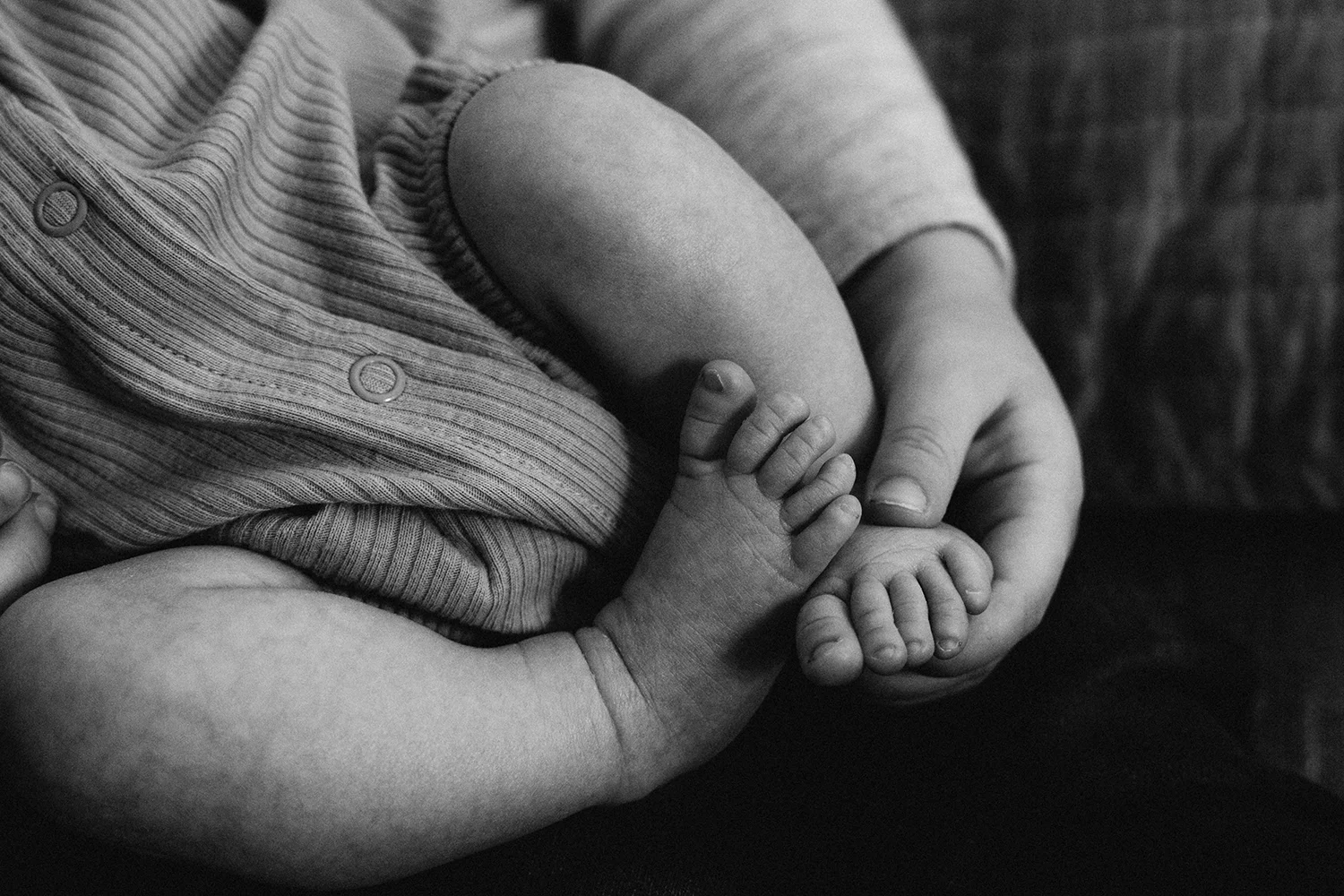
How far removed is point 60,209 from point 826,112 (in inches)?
18.3

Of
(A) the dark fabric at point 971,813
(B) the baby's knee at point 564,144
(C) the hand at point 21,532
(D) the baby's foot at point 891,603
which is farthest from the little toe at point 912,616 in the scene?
(C) the hand at point 21,532

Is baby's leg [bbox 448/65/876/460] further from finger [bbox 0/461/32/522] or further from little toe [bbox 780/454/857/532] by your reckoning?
finger [bbox 0/461/32/522]

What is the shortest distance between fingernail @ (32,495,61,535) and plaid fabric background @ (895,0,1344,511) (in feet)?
2.38

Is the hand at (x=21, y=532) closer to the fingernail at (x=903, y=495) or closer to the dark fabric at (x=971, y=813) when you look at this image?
the dark fabric at (x=971, y=813)

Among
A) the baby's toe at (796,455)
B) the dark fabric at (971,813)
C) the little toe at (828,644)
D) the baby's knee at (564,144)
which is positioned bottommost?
the dark fabric at (971,813)

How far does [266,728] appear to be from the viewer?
42 centimetres

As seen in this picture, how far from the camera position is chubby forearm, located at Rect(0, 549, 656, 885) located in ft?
1.37

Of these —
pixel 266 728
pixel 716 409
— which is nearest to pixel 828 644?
pixel 716 409

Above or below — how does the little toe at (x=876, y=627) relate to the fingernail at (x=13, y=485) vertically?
below

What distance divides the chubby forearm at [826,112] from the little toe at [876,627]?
29 cm

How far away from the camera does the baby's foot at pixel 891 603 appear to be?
43 cm

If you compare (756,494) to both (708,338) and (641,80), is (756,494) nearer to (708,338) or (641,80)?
(708,338)

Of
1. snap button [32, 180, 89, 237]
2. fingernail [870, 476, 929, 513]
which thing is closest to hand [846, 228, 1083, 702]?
fingernail [870, 476, 929, 513]

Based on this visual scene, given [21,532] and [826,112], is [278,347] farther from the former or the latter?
[826,112]
